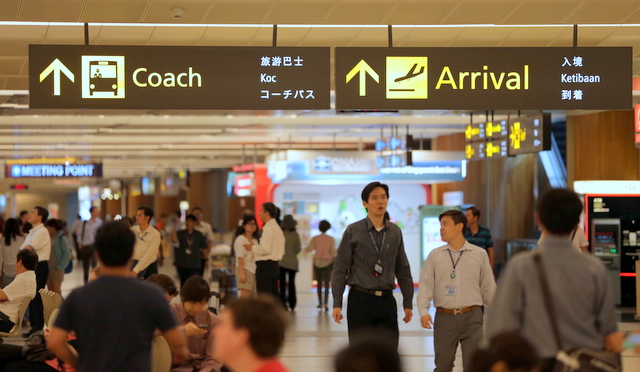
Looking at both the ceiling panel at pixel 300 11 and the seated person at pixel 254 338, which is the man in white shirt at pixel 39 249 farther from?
the seated person at pixel 254 338

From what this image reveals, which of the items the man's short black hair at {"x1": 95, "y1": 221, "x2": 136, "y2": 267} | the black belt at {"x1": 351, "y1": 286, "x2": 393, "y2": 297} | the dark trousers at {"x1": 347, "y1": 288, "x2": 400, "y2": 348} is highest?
the man's short black hair at {"x1": 95, "y1": 221, "x2": 136, "y2": 267}

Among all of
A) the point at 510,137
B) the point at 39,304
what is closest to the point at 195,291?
the point at 39,304

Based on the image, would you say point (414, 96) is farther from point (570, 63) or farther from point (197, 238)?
point (197, 238)

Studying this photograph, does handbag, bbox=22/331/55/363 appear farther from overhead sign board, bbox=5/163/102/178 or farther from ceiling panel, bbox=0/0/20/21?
overhead sign board, bbox=5/163/102/178

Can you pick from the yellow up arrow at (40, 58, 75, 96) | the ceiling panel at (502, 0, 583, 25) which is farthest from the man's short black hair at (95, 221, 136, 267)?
the ceiling panel at (502, 0, 583, 25)

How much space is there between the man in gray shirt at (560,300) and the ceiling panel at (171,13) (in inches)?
155

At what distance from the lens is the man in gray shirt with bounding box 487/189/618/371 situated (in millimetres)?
3293

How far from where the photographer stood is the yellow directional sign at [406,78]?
648 centimetres

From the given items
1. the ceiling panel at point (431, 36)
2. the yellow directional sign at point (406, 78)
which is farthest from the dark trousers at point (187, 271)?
the yellow directional sign at point (406, 78)

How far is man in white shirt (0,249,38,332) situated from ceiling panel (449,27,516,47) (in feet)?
15.2

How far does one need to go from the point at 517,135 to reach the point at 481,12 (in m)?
5.43

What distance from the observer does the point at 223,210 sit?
3397 cm

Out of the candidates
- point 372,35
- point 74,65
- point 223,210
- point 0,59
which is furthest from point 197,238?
point 223,210

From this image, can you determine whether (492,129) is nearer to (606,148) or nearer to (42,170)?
(606,148)
